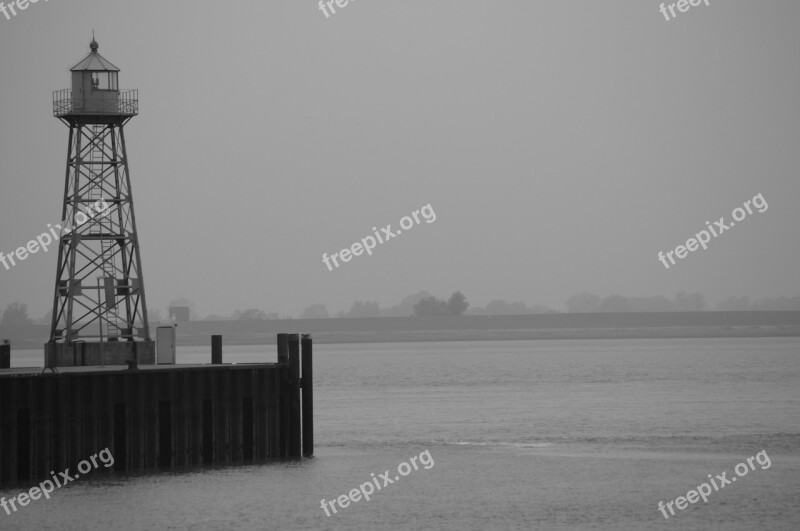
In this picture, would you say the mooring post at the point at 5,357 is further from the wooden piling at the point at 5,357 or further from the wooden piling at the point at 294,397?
the wooden piling at the point at 294,397

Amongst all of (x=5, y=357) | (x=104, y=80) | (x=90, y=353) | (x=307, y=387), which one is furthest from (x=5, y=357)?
(x=307, y=387)

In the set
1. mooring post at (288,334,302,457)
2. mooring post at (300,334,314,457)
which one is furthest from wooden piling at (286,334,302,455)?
mooring post at (300,334,314,457)

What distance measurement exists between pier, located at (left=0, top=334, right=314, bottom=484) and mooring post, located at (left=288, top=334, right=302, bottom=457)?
1.2 inches

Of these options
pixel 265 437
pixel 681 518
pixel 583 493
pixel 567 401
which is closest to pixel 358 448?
pixel 265 437

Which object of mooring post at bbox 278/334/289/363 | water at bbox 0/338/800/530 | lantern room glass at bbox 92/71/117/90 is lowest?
water at bbox 0/338/800/530

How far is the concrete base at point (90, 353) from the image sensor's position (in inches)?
1876

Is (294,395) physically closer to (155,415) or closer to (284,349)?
(284,349)

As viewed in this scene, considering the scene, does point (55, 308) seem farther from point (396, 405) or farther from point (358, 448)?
point (396, 405)

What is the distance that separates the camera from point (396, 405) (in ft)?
245

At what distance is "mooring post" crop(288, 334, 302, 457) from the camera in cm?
4409

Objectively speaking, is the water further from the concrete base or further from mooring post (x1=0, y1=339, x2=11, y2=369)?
mooring post (x1=0, y1=339, x2=11, y2=369)

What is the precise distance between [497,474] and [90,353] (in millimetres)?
14037

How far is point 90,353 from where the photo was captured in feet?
157

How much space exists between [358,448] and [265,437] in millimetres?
9856
